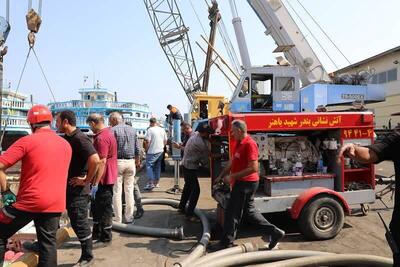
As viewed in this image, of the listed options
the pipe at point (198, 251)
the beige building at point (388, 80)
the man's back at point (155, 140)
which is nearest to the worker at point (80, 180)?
the pipe at point (198, 251)

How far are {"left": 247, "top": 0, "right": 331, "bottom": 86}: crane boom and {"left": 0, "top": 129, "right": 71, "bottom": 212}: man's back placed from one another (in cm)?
1191

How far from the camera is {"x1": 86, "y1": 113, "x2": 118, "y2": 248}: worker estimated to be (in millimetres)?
5672

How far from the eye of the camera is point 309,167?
6660mm

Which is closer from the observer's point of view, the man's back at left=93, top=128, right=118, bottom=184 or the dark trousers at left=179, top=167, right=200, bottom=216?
the man's back at left=93, top=128, right=118, bottom=184

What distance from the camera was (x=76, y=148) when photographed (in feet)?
15.8

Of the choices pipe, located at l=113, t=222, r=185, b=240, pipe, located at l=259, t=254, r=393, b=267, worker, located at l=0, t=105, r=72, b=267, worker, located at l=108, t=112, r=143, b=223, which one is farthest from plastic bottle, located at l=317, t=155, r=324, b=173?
worker, located at l=0, t=105, r=72, b=267

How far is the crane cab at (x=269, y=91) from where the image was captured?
11.4 meters

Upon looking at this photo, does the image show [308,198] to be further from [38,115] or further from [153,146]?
[153,146]

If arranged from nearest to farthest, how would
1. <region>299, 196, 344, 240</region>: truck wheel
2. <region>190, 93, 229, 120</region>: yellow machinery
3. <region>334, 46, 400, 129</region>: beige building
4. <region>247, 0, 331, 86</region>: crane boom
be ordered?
<region>299, 196, 344, 240</region>: truck wheel < <region>247, 0, 331, 86</region>: crane boom < <region>190, 93, 229, 120</region>: yellow machinery < <region>334, 46, 400, 129</region>: beige building

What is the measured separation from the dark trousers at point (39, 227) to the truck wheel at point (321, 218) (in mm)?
3590

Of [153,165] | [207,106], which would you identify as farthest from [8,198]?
[207,106]

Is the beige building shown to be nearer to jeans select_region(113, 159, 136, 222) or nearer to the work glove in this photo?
jeans select_region(113, 159, 136, 222)

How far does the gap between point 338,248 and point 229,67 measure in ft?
45.4

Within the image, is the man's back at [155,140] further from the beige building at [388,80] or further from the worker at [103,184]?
the beige building at [388,80]
